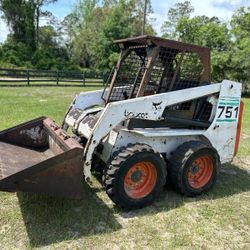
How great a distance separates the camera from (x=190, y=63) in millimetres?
4105

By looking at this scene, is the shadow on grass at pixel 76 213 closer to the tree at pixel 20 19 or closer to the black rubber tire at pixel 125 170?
the black rubber tire at pixel 125 170

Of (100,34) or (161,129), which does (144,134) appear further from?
(100,34)

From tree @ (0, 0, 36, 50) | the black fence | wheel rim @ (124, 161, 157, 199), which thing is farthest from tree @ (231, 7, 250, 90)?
tree @ (0, 0, 36, 50)

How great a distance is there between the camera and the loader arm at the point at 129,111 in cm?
336

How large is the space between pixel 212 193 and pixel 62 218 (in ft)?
6.57

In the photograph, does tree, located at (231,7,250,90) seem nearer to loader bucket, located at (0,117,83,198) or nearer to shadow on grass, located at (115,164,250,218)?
shadow on grass, located at (115,164,250,218)

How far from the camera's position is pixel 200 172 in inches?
162

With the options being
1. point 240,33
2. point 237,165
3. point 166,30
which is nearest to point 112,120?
point 237,165

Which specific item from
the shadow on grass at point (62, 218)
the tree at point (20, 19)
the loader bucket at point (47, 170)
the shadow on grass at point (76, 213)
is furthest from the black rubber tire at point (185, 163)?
the tree at point (20, 19)

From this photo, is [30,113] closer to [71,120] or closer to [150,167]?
[71,120]

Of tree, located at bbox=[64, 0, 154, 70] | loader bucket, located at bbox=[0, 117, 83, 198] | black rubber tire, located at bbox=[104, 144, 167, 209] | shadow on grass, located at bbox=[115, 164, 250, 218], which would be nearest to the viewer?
loader bucket, located at bbox=[0, 117, 83, 198]

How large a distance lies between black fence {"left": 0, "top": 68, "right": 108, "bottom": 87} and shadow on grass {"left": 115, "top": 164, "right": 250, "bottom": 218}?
14762 millimetres

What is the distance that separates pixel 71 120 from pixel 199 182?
2.02 metres

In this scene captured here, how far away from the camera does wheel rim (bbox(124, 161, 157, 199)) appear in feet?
11.5
